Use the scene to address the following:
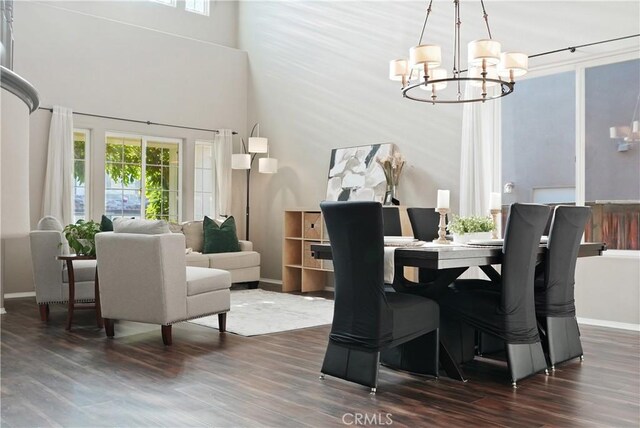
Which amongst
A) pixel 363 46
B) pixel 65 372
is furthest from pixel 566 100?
pixel 65 372

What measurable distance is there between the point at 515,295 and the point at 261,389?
152 cm

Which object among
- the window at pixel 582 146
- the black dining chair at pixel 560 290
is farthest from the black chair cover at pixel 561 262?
the window at pixel 582 146

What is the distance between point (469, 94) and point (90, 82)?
187 inches

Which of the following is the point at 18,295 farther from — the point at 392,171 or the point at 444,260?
the point at 444,260

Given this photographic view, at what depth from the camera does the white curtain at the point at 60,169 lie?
6.82m

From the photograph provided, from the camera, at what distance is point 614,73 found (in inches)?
198

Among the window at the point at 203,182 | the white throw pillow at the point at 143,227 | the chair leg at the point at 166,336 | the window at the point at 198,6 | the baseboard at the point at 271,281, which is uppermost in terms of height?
the window at the point at 198,6

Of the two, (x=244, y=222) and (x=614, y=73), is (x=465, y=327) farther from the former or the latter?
(x=244, y=222)

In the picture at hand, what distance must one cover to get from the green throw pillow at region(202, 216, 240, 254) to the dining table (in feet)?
13.3

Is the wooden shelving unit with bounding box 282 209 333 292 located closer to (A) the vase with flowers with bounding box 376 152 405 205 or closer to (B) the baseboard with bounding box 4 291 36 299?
(A) the vase with flowers with bounding box 376 152 405 205

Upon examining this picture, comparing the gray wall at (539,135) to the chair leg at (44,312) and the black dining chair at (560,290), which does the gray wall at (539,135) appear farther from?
the chair leg at (44,312)

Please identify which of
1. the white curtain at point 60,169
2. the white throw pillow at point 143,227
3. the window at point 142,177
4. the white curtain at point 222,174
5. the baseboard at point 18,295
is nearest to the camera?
the white throw pillow at point 143,227

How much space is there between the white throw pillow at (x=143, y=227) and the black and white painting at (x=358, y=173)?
2973mm

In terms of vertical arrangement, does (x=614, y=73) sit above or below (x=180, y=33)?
below
